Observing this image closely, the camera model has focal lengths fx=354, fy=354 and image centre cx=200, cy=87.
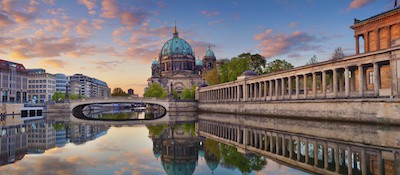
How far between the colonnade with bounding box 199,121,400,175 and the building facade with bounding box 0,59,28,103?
112m

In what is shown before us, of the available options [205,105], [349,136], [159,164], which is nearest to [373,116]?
[349,136]

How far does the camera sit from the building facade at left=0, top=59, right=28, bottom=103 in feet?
404

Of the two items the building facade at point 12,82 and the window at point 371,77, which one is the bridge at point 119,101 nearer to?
the building facade at point 12,82

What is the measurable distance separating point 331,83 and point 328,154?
3980 centimetres

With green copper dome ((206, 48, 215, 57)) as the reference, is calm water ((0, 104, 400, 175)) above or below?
below

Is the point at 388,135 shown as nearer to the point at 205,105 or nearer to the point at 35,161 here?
the point at 35,161

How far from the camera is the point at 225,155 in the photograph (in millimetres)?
20172

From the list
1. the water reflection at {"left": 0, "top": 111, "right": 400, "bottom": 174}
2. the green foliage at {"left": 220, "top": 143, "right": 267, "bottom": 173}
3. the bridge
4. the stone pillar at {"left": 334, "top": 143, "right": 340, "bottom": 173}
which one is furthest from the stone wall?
the bridge

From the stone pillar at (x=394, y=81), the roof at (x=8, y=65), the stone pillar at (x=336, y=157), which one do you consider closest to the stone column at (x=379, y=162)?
the stone pillar at (x=336, y=157)

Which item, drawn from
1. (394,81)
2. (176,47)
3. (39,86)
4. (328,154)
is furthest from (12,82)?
(328,154)

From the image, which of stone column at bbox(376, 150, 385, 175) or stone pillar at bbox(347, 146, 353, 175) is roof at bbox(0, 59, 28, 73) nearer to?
stone pillar at bbox(347, 146, 353, 175)

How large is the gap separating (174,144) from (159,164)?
826 centimetres

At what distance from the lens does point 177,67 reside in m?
180

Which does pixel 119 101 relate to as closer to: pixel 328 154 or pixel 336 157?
pixel 328 154
